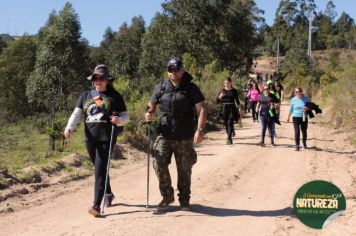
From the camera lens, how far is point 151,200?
8.31m

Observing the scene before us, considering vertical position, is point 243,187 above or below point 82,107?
below

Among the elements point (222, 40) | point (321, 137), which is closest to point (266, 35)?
point (222, 40)

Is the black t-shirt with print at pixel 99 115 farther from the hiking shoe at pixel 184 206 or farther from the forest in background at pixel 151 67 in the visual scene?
the forest in background at pixel 151 67

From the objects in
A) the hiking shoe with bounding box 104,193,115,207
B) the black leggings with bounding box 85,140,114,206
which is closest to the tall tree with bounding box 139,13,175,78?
the hiking shoe with bounding box 104,193,115,207

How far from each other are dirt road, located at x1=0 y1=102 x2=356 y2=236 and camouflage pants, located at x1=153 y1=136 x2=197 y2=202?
39 cm

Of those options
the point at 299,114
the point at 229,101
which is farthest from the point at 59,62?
the point at 299,114

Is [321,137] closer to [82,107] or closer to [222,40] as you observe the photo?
[82,107]

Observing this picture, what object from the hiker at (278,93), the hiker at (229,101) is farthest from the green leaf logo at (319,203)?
the hiker at (278,93)

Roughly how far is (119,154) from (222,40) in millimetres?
25484

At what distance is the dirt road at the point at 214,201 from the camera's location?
668cm

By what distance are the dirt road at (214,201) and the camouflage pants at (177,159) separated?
0.39 m

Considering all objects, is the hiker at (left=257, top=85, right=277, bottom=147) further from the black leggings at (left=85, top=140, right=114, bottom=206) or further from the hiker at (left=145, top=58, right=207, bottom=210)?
the black leggings at (left=85, top=140, right=114, bottom=206)

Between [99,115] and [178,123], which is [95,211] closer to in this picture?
[99,115]

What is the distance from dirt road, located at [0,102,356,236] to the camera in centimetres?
668
